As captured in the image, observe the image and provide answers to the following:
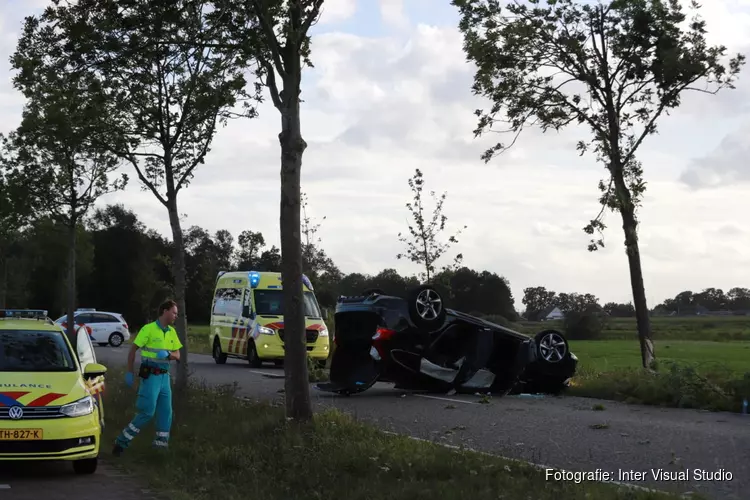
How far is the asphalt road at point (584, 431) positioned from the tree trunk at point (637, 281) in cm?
530

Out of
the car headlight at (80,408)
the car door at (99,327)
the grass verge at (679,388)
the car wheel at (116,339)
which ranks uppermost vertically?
the car door at (99,327)

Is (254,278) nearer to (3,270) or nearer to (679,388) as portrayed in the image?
(679,388)

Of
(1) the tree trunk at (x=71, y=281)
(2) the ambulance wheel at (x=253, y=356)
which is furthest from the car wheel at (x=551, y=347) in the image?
Answer: (1) the tree trunk at (x=71, y=281)

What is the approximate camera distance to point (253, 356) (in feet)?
94.4

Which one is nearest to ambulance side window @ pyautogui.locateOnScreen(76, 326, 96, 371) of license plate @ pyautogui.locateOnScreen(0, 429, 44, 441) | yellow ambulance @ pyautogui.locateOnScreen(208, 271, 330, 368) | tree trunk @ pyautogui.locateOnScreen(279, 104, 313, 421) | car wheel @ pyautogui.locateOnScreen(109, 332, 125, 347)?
license plate @ pyautogui.locateOnScreen(0, 429, 44, 441)

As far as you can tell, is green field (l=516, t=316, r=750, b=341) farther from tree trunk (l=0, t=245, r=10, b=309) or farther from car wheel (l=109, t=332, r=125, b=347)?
tree trunk (l=0, t=245, r=10, b=309)

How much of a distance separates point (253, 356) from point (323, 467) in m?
19.6

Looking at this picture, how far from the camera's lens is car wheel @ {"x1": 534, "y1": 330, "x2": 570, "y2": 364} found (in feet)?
59.2

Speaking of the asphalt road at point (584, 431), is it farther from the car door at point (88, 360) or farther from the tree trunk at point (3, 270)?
the tree trunk at point (3, 270)

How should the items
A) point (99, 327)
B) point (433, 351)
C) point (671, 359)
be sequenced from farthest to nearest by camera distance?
point (99, 327) < point (671, 359) < point (433, 351)

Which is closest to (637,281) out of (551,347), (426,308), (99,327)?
(551,347)

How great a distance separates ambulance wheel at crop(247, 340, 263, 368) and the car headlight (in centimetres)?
1808

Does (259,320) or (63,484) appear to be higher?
(259,320)

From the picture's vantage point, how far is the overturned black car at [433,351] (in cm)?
1758
